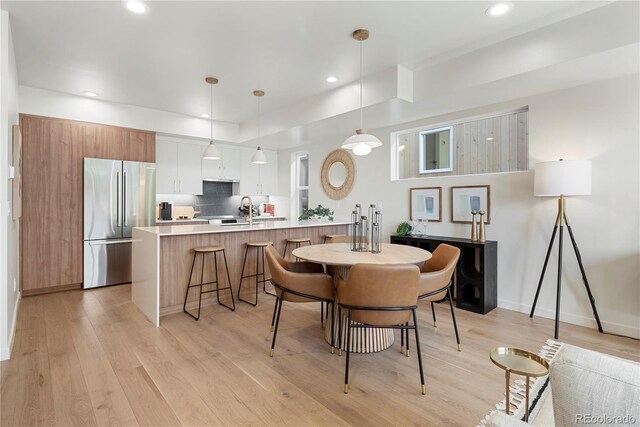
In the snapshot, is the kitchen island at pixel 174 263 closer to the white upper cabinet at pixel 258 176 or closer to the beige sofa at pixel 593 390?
the white upper cabinet at pixel 258 176

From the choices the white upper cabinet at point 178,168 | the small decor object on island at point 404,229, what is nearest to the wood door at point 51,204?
the white upper cabinet at point 178,168

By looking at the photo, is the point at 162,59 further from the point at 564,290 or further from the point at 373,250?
the point at 564,290

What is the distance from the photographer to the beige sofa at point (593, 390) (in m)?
0.72

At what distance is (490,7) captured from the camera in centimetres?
245

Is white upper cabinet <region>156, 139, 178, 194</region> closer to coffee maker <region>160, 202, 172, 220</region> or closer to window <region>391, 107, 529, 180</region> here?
coffee maker <region>160, 202, 172, 220</region>

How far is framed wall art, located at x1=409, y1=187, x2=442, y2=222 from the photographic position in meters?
4.20

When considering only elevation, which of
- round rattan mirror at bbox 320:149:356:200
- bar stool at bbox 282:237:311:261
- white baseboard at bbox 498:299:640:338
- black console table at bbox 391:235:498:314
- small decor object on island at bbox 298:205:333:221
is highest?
round rattan mirror at bbox 320:149:356:200

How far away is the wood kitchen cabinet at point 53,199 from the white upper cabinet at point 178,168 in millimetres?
940

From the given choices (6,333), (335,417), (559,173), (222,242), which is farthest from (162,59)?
(559,173)

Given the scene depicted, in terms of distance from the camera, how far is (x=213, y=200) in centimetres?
639

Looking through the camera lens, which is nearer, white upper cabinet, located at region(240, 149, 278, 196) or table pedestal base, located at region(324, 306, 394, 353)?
table pedestal base, located at region(324, 306, 394, 353)

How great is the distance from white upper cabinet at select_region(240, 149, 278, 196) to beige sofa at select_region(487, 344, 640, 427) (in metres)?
6.09

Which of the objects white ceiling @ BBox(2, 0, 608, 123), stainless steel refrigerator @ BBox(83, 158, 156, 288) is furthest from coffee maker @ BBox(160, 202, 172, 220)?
white ceiling @ BBox(2, 0, 608, 123)

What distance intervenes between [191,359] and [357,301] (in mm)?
1403
